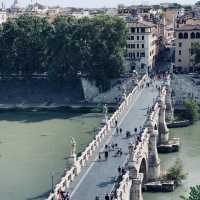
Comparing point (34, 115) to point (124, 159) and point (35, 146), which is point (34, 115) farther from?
point (124, 159)

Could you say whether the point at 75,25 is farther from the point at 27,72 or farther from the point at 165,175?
the point at 165,175

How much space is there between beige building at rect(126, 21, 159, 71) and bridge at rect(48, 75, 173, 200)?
15640 millimetres

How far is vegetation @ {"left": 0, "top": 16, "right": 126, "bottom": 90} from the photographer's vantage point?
59094 mm

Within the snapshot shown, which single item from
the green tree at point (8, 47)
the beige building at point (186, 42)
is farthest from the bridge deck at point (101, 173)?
the green tree at point (8, 47)

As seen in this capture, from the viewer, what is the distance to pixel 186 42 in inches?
2514

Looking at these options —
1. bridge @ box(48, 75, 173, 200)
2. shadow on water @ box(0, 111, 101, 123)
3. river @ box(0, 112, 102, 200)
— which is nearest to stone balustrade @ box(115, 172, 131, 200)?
bridge @ box(48, 75, 173, 200)

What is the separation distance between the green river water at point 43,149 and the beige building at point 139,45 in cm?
1203

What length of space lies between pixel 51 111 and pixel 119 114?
15219 millimetres

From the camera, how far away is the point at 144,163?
3525 cm

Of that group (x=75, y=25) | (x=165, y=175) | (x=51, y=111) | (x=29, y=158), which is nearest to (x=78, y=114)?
(x=51, y=111)

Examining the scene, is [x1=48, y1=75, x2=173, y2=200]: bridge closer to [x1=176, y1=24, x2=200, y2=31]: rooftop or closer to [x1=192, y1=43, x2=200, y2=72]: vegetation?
[x1=192, y1=43, x2=200, y2=72]: vegetation

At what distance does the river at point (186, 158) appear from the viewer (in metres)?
33.8

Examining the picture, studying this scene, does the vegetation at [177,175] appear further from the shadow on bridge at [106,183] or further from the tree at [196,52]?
the tree at [196,52]

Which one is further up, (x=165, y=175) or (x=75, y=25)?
(x=75, y=25)
